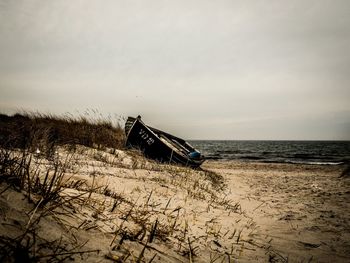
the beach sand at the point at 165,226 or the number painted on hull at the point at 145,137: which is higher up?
the number painted on hull at the point at 145,137

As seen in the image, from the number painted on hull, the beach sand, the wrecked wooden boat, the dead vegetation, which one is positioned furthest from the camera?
the number painted on hull

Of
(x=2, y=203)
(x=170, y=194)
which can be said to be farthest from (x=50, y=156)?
(x=2, y=203)

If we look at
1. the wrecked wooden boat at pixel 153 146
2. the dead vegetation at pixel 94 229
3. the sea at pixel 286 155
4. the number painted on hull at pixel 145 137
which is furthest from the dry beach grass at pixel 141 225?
the sea at pixel 286 155

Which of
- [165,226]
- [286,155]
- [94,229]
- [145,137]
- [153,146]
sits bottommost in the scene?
[286,155]

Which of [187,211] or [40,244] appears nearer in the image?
[40,244]

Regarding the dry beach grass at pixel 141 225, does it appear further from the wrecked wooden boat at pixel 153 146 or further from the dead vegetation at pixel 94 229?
the wrecked wooden boat at pixel 153 146

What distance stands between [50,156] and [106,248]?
3.59 m

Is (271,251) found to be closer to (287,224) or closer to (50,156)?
(287,224)

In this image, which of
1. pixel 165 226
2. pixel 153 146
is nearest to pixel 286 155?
pixel 153 146

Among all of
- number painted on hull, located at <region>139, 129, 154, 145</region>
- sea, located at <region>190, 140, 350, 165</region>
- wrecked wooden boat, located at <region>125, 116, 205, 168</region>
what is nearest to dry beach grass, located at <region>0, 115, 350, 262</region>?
wrecked wooden boat, located at <region>125, 116, 205, 168</region>

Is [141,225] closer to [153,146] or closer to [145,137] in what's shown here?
[153,146]

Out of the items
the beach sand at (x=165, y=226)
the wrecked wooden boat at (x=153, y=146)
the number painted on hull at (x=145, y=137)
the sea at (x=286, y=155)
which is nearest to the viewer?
the beach sand at (x=165, y=226)

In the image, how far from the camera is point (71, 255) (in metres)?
1.14

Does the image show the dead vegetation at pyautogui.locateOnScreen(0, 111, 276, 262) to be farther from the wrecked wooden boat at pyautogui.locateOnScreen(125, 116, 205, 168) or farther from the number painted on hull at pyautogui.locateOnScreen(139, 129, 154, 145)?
the number painted on hull at pyautogui.locateOnScreen(139, 129, 154, 145)
